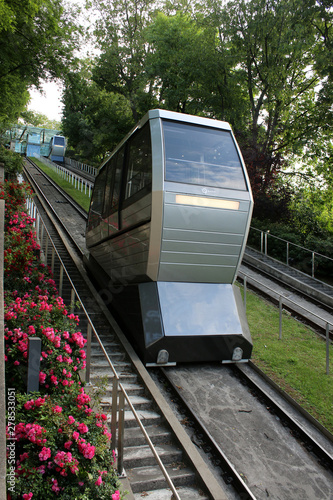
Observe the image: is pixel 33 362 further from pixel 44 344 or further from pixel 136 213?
pixel 136 213

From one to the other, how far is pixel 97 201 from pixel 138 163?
4134 millimetres

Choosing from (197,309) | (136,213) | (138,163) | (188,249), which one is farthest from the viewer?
(138,163)

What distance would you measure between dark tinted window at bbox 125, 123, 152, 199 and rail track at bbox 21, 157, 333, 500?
2.88m

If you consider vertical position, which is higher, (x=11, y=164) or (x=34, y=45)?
(x=34, y=45)

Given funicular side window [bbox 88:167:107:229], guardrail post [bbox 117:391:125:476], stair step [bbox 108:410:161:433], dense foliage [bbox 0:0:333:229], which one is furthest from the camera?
dense foliage [bbox 0:0:333:229]

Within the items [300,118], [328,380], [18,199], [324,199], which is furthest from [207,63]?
[328,380]

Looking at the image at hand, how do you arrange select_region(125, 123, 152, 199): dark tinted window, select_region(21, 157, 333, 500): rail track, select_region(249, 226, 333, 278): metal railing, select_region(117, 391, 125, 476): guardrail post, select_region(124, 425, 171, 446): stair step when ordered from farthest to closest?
select_region(249, 226, 333, 278): metal railing < select_region(125, 123, 152, 199): dark tinted window < select_region(124, 425, 171, 446): stair step < select_region(21, 157, 333, 500): rail track < select_region(117, 391, 125, 476): guardrail post

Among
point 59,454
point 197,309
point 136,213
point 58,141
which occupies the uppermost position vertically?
point 58,141

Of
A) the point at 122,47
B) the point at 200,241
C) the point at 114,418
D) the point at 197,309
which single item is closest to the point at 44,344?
the point at 114,418

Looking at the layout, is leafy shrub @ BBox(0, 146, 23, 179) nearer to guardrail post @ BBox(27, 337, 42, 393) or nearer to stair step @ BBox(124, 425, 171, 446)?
stair step @ BBox(124, 425, 171, 446)

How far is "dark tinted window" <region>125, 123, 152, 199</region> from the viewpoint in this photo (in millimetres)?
6602

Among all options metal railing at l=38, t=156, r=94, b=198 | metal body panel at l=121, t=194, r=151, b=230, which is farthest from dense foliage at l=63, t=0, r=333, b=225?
metal body panel at l=121, t=194, r=151, b=230

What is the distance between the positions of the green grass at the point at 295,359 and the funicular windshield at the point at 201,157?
11.0 feet

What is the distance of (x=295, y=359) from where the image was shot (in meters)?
7.62
